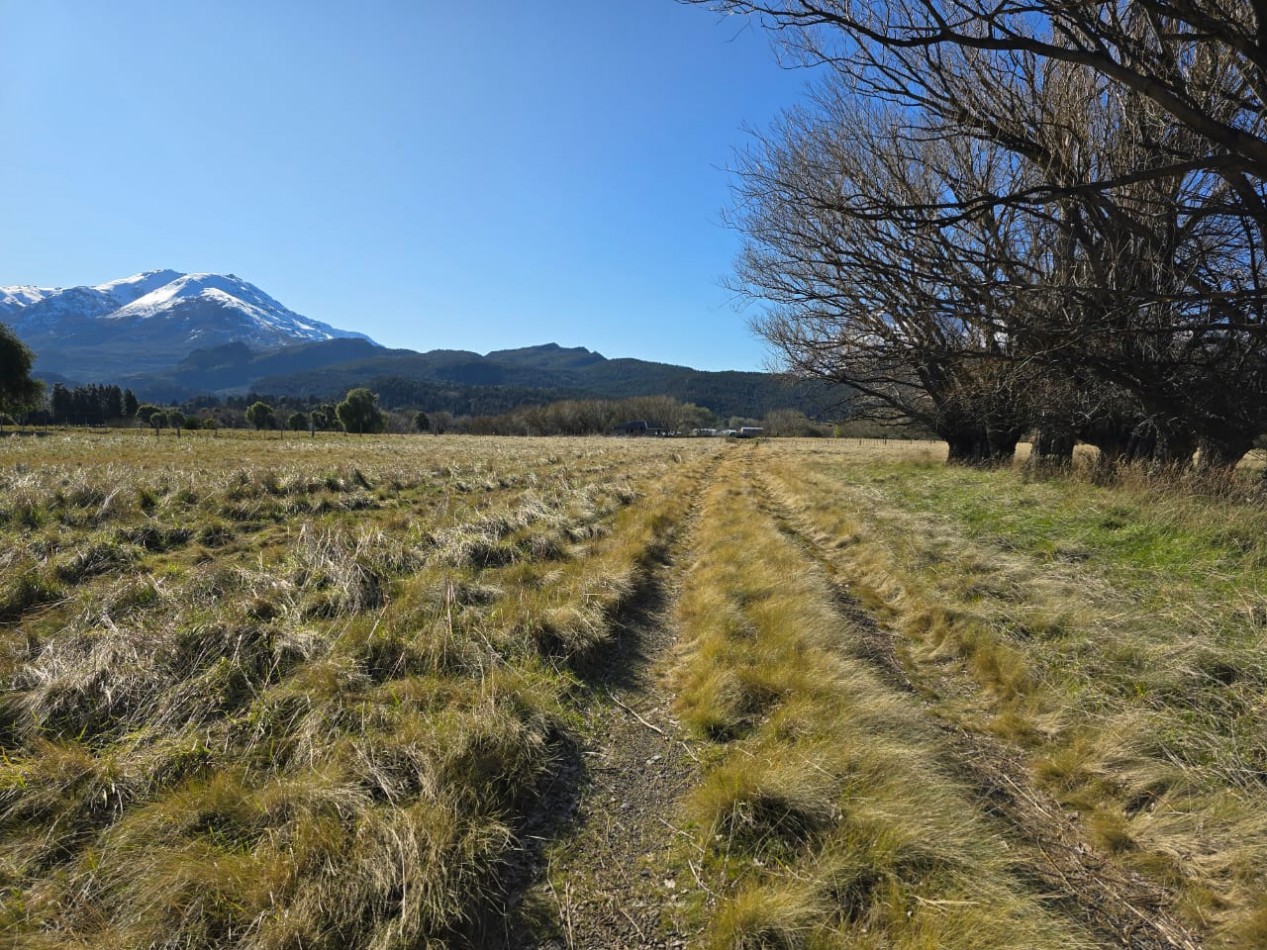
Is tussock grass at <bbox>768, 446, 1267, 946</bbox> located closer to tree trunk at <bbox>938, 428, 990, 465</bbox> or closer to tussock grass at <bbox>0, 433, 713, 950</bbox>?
tussock grass at <bbox>0, 433, 713, 950</bbox>

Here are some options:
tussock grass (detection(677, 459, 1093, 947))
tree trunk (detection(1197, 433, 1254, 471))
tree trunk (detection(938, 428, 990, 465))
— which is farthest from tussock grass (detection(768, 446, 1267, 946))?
tree trunk (detection(938, 428, 990, 465))

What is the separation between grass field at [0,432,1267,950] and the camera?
2.29 m

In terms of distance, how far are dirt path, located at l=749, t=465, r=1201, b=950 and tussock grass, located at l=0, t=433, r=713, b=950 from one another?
269 cm

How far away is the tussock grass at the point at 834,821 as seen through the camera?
7.20 ft

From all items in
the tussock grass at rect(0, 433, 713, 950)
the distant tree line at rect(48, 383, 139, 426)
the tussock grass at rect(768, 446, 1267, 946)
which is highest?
the tussock grass at rect(768, 446, 1267, 946)

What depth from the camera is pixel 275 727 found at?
338 centimetres

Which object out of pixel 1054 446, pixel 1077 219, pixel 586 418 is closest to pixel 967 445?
pixel 1054 446

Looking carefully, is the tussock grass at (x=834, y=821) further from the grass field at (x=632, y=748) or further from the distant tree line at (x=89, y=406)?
the distant tree line at (x=89, y=406)

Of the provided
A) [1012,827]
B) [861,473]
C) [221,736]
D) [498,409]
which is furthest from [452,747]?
[498,409]

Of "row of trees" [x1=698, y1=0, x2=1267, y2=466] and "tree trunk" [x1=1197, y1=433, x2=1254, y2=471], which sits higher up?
"row of trees" [x1=698, y1=0, x2=1267, y2=466]

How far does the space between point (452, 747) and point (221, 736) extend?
1.48m

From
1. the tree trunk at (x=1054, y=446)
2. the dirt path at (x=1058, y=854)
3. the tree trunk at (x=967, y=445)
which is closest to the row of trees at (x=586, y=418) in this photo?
the tree trunk at (x=967, y=445)

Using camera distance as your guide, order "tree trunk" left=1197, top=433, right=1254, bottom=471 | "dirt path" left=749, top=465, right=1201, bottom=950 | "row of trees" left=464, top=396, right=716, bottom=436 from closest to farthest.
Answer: "dirt path" left=749, top=465, right=1201, bottom=950, "tree trunk" left=1197, top=433, right=1254, bottom=471, "row of trees" left=464, top=396, right=716, bottom=436

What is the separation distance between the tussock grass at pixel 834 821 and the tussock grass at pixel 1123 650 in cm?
73
